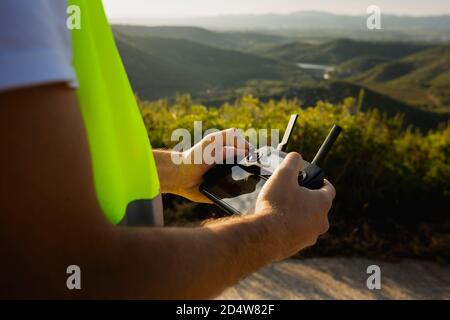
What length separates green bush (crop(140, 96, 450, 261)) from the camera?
13.8 feet

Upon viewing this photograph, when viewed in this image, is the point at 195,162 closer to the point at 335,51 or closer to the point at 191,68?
the point at 191,68

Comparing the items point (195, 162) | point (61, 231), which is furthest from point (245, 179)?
point (61, 231)

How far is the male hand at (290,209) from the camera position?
1057 millimetres

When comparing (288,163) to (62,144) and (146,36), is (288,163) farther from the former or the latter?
(146,36)

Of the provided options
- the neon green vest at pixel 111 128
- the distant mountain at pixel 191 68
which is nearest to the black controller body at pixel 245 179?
the neon green vest at pixel 111 128

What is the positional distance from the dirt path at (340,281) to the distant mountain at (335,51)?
148 metres

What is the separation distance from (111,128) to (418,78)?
415 ft

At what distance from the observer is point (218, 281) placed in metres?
0.89

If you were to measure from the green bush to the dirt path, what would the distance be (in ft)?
0.52

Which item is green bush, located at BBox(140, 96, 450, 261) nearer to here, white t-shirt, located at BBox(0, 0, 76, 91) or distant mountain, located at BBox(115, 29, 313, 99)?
white t-shirt, located at BBox(0, 0, 76, 91)

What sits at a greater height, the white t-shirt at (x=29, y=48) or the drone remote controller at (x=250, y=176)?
the white t-shirt at (x=29, y=48)

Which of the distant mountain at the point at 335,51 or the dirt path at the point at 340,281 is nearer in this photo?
the dirt path at the point at 340,281

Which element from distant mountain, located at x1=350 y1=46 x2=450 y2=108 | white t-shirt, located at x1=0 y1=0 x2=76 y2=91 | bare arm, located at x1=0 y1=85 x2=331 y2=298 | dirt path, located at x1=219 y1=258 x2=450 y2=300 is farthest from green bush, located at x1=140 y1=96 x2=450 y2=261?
distant mountain, located at x1=350 y1=46 x2=450 y2=108

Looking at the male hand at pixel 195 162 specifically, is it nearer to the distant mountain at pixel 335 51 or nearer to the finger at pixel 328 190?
the finger at pixel 328 190
